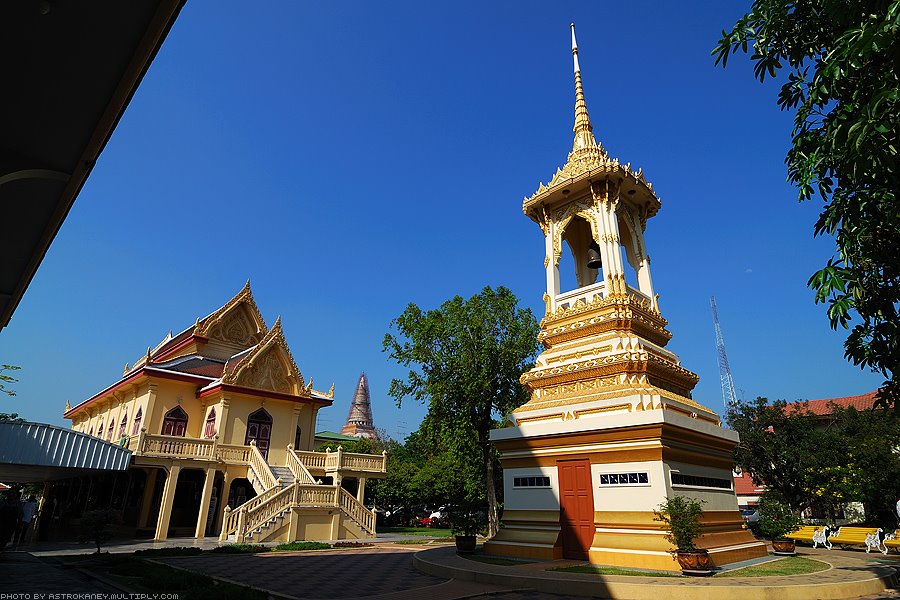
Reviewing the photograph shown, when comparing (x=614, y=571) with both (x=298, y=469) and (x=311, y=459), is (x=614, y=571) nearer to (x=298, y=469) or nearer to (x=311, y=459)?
(x=298, y=469)

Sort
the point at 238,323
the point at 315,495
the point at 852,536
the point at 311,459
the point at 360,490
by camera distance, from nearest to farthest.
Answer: the point at 852,536 < the point at 315,495 < the point at 360,490 < the point at 311,459 < the point at 238,323

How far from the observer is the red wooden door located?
36.0ft

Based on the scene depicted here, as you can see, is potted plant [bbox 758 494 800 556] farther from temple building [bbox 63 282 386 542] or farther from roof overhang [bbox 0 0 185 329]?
roof overhang [bbox 0 0 185 329]

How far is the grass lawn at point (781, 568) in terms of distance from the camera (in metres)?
9.20

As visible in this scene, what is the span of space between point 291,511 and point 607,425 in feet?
43.4

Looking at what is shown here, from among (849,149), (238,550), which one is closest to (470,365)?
(238,550)

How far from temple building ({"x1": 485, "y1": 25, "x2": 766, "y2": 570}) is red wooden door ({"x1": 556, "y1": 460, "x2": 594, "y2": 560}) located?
0.07 ft

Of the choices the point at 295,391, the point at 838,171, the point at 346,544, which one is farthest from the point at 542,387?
the point at 295,391

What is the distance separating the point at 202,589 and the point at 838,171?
10.1 meters

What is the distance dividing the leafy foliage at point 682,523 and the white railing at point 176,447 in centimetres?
1778

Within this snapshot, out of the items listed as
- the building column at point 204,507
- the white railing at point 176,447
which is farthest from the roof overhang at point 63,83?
the building column at point 204,507

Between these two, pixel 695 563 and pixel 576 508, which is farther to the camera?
pixel 576 508

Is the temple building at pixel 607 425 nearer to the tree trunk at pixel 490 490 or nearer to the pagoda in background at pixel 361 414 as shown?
the tree trunk at pixel 490 490

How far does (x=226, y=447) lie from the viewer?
21641 mm
